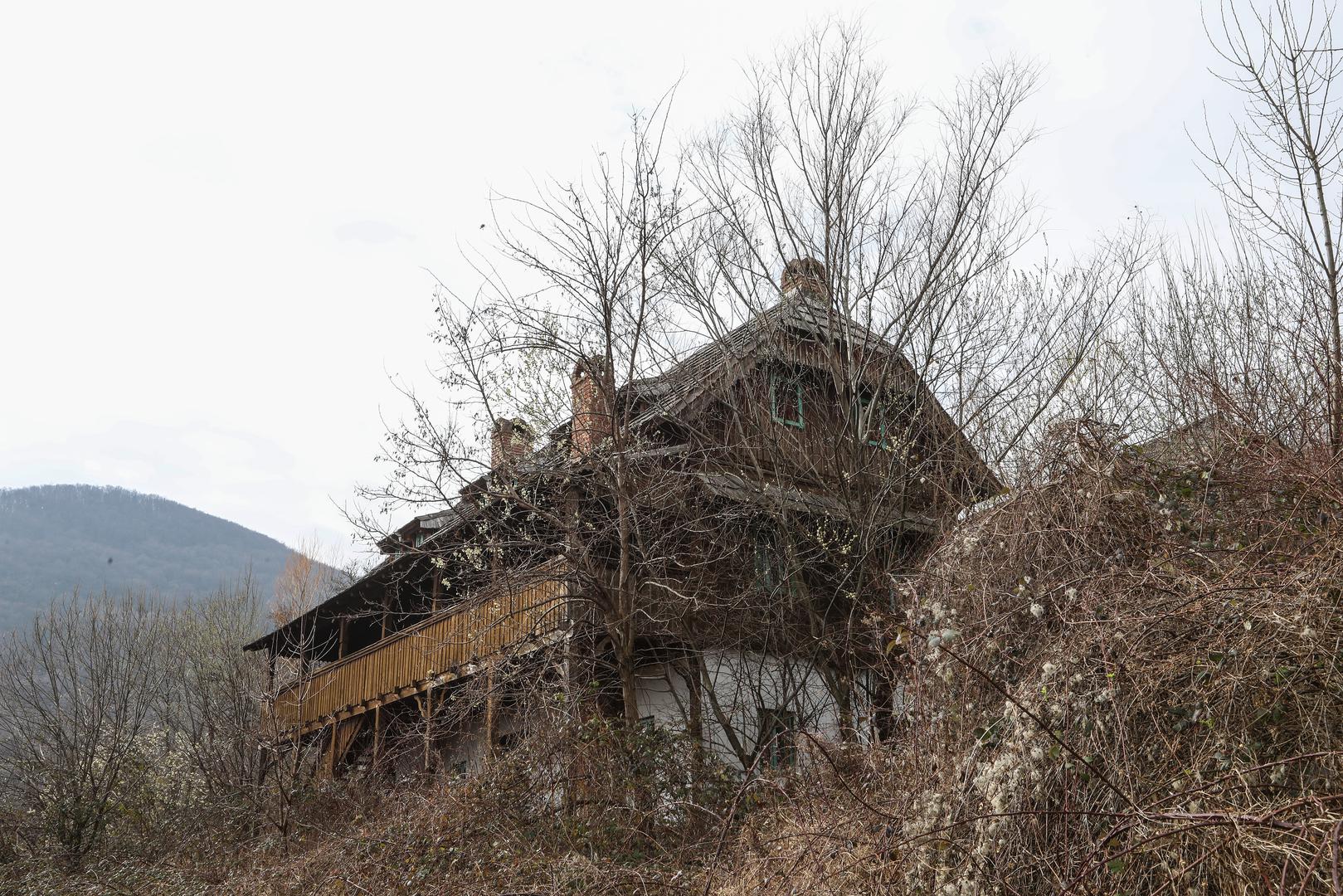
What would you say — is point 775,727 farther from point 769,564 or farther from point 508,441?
point 508,441

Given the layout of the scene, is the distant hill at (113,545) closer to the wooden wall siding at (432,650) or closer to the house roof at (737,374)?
the wooden wall siding at (432,650)

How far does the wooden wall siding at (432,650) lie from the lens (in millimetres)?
11906

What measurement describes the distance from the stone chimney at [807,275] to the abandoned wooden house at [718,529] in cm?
3

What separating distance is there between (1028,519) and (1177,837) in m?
2.34

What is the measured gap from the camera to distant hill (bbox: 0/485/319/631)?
89.4m

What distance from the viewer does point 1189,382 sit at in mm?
6520

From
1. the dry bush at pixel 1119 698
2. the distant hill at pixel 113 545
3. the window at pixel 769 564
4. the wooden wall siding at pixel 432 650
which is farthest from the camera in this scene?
the distant hill at pixel 113 545

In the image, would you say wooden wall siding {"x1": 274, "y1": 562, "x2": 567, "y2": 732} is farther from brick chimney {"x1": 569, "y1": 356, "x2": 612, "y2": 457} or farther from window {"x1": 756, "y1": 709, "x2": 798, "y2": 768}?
window {"x1": 756, "y1": 709, "x2": 798, "y2": 768}

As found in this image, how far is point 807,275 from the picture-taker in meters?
13.0

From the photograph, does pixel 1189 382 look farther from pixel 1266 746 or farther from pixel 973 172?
pixel 973 172

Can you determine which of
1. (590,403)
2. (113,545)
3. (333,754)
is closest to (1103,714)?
(590,403)

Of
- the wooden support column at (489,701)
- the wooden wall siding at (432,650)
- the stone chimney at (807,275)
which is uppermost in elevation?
the stone chimney at (807,275)

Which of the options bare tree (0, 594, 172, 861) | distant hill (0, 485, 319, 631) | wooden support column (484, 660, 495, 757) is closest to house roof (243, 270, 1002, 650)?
wooden support column (484, 660, 495, 757)

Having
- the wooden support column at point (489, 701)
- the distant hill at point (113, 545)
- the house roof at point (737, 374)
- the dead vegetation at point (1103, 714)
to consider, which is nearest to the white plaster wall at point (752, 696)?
the wooden support column at point (489, 701)
